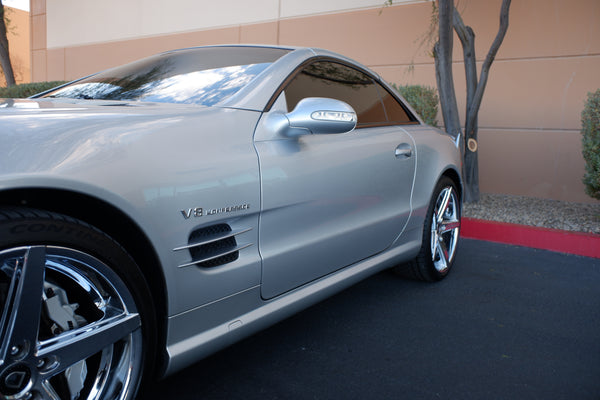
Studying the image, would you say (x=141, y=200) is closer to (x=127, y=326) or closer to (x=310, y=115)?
(x=127, y=326)

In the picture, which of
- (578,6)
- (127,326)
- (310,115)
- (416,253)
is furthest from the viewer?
(578,6)

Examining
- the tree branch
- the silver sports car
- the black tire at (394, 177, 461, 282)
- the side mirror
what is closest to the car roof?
the silver sports car

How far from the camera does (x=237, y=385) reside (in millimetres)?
2314

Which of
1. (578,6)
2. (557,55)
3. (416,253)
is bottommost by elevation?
(416,253)

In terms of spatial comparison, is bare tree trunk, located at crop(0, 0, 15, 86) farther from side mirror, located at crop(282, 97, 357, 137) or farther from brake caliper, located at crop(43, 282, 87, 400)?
brake caliper, located at crop(43, 282, 87, 400)

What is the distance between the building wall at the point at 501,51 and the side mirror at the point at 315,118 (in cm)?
581

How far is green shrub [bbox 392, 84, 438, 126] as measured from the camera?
6863 mm

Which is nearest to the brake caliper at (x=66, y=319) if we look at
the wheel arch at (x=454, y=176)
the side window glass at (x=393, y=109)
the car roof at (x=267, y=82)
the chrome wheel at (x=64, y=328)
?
the chrome wheel at (x=64, y=328)

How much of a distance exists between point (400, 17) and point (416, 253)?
5.76 metres

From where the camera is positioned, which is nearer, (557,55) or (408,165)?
(408,165)

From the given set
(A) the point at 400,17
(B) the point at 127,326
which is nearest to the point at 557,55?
(A) the point at 400,17

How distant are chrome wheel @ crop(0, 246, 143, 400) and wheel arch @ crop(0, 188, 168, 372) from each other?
Result: 133 millimetres

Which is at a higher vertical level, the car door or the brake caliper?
the car door

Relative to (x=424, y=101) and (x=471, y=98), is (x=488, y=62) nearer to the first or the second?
(x=471, y=98)
